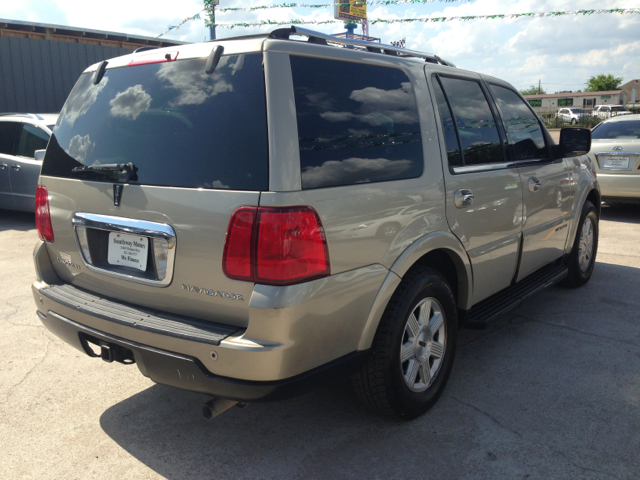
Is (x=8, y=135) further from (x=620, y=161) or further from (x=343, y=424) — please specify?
(x=620, y=161)

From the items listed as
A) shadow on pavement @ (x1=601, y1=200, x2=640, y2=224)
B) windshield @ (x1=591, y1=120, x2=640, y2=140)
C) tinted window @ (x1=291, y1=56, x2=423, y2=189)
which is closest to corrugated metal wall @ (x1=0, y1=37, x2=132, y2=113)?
windshield @ (x1=591, y1=120, x2=640, y2=140)

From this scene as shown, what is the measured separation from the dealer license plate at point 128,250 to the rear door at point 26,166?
6.55 meters

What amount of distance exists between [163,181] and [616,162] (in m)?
8.22

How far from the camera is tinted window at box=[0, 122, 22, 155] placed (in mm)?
8641

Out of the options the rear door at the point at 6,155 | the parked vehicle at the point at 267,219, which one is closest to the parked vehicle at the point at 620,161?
the parked vehicle at the point at 267,219

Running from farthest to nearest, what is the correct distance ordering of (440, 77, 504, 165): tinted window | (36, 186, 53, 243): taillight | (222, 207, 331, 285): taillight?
(440, 77, 504, 165): tinted window → (36, 186, 53, 243): taillight → (222, 207, 331, 285): taillight

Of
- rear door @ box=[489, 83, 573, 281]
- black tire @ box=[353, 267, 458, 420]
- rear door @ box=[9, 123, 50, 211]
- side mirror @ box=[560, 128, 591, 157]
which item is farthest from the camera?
rear door @ box=[9, 123, 50, 211]

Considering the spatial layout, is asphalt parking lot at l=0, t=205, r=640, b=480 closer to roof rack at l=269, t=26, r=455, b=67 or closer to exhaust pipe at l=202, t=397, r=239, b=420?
exhaust pipe at l=202, t=397, r=239, b=420

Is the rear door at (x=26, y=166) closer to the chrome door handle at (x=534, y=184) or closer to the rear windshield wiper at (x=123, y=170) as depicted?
the rear windshield wiper at (x=123, y=170)

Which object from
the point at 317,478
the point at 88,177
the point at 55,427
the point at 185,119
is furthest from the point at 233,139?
the point at 55,427

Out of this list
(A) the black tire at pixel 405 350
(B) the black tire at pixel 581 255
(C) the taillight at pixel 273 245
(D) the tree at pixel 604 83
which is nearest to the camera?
(C) the taillight at pixel 273 245

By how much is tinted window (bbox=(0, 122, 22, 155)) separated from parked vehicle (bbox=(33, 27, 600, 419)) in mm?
6552

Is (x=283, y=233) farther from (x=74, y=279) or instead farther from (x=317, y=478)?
(x=74, y=279)

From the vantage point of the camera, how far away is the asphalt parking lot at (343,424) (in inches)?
102
